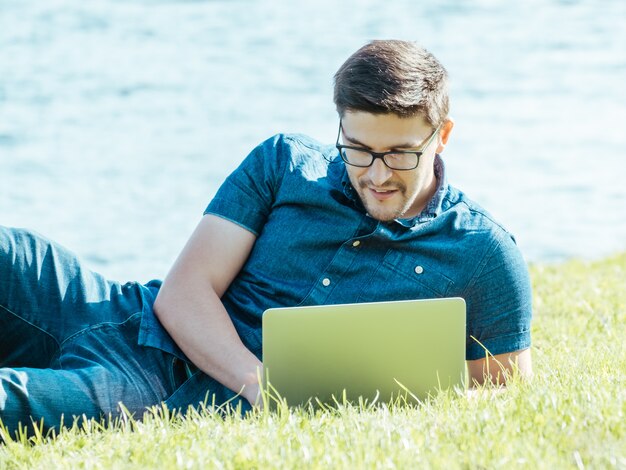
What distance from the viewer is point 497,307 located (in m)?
3.72

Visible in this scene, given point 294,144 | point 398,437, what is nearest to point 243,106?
point 294,144

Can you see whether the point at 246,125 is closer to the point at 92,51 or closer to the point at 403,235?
the point at 92,51

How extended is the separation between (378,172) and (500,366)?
812 millimetres

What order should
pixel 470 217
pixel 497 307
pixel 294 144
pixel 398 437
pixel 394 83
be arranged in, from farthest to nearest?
1. pixel 294 144
2. pixel 470 217
3. pixel 497 307
4. pixel 394 83
5. pixel 398 437

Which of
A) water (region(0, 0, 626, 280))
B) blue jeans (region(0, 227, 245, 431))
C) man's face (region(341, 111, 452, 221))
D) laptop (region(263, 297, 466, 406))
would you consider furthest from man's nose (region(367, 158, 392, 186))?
water (region(0, 0, 626, 280))

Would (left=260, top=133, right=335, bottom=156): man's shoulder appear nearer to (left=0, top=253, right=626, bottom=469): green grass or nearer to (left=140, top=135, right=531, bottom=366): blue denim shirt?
(left=140, top=135, right=531, bottom=366): blue denim shirt

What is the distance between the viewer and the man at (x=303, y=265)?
363 centimetres

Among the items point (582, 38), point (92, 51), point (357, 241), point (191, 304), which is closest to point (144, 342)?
point (191, 304)

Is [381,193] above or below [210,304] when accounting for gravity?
above

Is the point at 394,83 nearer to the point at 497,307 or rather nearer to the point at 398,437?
the point at 497,307

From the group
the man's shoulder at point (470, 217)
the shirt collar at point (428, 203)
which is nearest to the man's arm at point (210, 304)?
the shirt collar at point (428, 203)

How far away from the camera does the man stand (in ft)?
11.9

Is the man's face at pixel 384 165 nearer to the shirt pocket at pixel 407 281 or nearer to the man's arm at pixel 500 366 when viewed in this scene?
the shirt pocket at pixel 407 281

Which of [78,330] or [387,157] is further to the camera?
[78,330]
